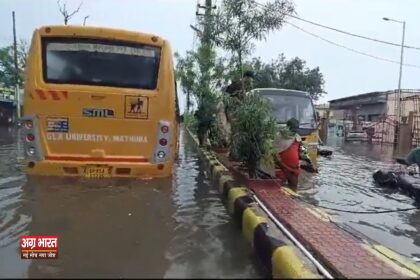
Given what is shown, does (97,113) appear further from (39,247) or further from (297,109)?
(297,109)

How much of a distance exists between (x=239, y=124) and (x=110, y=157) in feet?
6.92

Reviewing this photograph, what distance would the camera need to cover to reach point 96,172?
760 centimetres

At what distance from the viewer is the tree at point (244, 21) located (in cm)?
1111

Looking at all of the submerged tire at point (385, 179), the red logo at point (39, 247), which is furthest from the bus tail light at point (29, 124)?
the submerged tire at point (385, 179)

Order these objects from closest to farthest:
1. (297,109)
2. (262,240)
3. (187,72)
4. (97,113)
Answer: (262,240) → (97,113) → (297,109) → (187,72)

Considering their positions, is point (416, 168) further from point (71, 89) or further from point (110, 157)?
point (71, 89)

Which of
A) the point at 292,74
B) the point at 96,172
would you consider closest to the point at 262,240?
the point at 96,172

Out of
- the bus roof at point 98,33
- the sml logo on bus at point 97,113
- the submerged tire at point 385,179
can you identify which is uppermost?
the bus roof at point 98,33

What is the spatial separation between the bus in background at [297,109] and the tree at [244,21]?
1398 mm

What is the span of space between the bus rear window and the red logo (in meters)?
3.34

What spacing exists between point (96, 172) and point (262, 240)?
386 cm

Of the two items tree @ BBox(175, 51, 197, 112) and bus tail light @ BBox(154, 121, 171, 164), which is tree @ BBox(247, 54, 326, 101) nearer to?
tree @ BBox(175, 51, 197, 112)

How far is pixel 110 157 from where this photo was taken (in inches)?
302

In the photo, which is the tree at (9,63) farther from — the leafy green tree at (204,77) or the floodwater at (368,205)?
the floodwater at (368,205)
